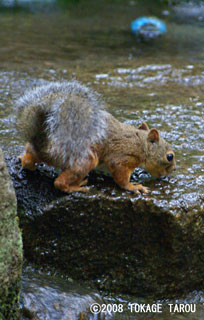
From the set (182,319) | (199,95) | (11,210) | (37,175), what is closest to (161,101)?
(199,95)

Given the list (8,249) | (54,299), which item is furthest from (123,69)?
(8,249)

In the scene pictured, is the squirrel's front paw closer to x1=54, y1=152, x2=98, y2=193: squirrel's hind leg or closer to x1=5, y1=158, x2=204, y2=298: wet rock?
x1=5, y1=158, x2=204, y2=298: wet rock

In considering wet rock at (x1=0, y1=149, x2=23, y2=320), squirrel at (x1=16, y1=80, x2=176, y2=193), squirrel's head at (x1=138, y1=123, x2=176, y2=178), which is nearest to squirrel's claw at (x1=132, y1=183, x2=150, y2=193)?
squirrel at (x1=16, y1=80, x2=176, y2=193)

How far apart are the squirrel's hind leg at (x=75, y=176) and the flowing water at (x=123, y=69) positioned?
0.52 m

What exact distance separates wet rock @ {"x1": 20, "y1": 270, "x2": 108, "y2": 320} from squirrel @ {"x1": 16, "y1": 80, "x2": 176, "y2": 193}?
69 centimetres

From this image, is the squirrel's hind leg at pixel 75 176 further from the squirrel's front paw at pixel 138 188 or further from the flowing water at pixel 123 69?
the flowing water at pixel 123 69

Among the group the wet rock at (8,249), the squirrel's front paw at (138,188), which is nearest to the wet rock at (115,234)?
the squirrel's front paw at (138,188)

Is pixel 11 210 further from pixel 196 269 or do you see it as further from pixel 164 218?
pixel 196 269

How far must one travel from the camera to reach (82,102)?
10.1 feet

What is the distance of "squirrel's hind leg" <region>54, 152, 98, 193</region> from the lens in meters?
3.05

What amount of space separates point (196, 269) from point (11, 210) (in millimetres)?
1597

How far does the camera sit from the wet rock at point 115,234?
125 inches

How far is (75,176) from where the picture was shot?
3096mm

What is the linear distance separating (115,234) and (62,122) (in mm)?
925
